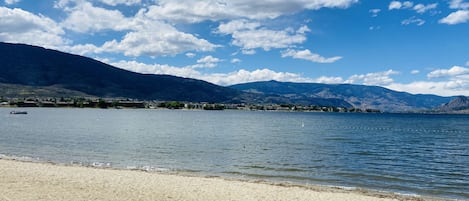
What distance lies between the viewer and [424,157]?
2156 inches

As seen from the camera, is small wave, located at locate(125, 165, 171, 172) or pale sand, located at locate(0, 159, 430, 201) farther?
small wave, located at locate(125, 165, 171, 172)

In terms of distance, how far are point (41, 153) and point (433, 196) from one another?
41256 mm

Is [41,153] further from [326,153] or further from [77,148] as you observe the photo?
[326,153]

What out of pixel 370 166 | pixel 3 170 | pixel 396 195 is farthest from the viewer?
pixel 370 166

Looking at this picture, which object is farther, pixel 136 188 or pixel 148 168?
pixel 148 168

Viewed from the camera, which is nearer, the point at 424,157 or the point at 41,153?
the point at 41,153

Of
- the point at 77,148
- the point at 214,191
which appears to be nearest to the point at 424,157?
the point at 214,191

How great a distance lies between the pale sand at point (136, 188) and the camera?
2377 centimetres

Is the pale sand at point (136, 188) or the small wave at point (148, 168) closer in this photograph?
Answer: the pale sand at point (136, 188)

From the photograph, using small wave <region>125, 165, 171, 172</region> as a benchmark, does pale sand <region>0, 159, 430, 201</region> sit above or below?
above

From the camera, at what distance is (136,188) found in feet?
87.9

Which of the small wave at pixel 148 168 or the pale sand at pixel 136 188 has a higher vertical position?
the pale sand at pixel 136 188

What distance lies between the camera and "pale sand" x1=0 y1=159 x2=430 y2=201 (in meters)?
A: 23.8

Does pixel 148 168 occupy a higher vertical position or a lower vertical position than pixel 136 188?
lower
